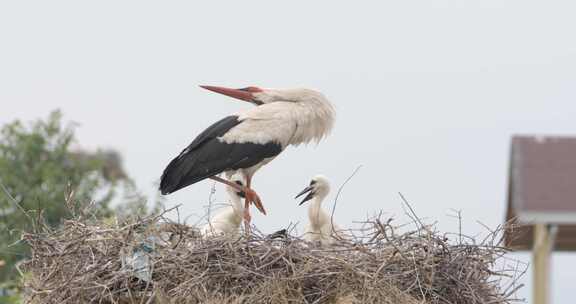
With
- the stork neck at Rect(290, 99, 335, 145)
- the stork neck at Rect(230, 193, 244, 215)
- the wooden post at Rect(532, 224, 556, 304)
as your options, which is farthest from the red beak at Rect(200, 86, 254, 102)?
the wooden post at Rect(532, 224, 556, 304)

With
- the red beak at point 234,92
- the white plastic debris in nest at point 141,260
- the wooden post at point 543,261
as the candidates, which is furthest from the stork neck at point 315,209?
the wooden post at point 543,261

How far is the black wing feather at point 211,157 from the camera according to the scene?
9.66 metres

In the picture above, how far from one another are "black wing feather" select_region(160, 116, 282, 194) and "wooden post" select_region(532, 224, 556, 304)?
636 centimetres


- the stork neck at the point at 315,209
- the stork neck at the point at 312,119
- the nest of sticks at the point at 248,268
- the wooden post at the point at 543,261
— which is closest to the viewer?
the nest of sticks at the point at 248,268

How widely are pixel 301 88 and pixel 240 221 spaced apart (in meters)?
0.99

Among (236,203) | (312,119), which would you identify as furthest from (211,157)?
(312,119)

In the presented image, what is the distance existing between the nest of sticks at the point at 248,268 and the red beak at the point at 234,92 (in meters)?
1.86

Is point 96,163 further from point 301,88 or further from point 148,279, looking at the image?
point 148,279

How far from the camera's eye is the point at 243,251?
823 cm

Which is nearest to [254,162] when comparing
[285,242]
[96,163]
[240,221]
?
[240,221]

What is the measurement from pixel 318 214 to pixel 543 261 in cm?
629

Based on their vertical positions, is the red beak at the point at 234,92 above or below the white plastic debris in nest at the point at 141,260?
above

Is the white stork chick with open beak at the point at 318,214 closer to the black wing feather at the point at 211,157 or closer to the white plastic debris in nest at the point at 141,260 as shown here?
the black wing feather at the point at 211,157

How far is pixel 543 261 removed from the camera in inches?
614
